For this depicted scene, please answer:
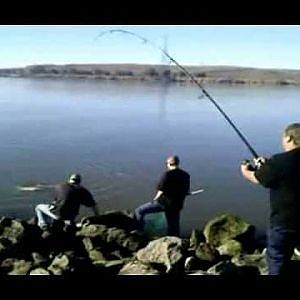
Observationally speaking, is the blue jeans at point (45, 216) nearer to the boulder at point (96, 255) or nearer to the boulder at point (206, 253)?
the boulder at point (96, 255)

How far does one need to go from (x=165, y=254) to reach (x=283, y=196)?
4.95 ft

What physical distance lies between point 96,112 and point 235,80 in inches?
181

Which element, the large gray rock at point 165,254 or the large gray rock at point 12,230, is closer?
the large gray rock at point 165,254

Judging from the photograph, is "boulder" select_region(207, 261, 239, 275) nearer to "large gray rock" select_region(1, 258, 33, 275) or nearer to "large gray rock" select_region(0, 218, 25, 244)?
"large gray rock" select_region(1, 258, 33, 275)

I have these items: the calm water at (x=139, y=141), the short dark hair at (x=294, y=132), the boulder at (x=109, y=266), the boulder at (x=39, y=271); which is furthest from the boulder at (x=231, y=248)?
the short dark hair at (x=294, y=132)

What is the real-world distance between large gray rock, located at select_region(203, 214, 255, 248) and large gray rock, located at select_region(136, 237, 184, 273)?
0.90 m

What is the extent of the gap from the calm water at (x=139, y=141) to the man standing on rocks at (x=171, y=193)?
1222mm

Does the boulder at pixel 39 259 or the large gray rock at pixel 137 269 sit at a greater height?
the large gray rock at pixel 137 269

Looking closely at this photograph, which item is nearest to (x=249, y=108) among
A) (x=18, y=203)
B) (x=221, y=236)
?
(x=18, y=203)

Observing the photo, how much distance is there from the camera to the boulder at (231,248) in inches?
258

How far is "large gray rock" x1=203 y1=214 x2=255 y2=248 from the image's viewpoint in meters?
6.95

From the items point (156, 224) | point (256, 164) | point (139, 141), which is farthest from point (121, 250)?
point (139, 141)

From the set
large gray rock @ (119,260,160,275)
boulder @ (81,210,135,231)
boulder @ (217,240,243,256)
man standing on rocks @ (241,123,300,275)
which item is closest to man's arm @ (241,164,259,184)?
man standing on rocks @ (241,123,300,275)
